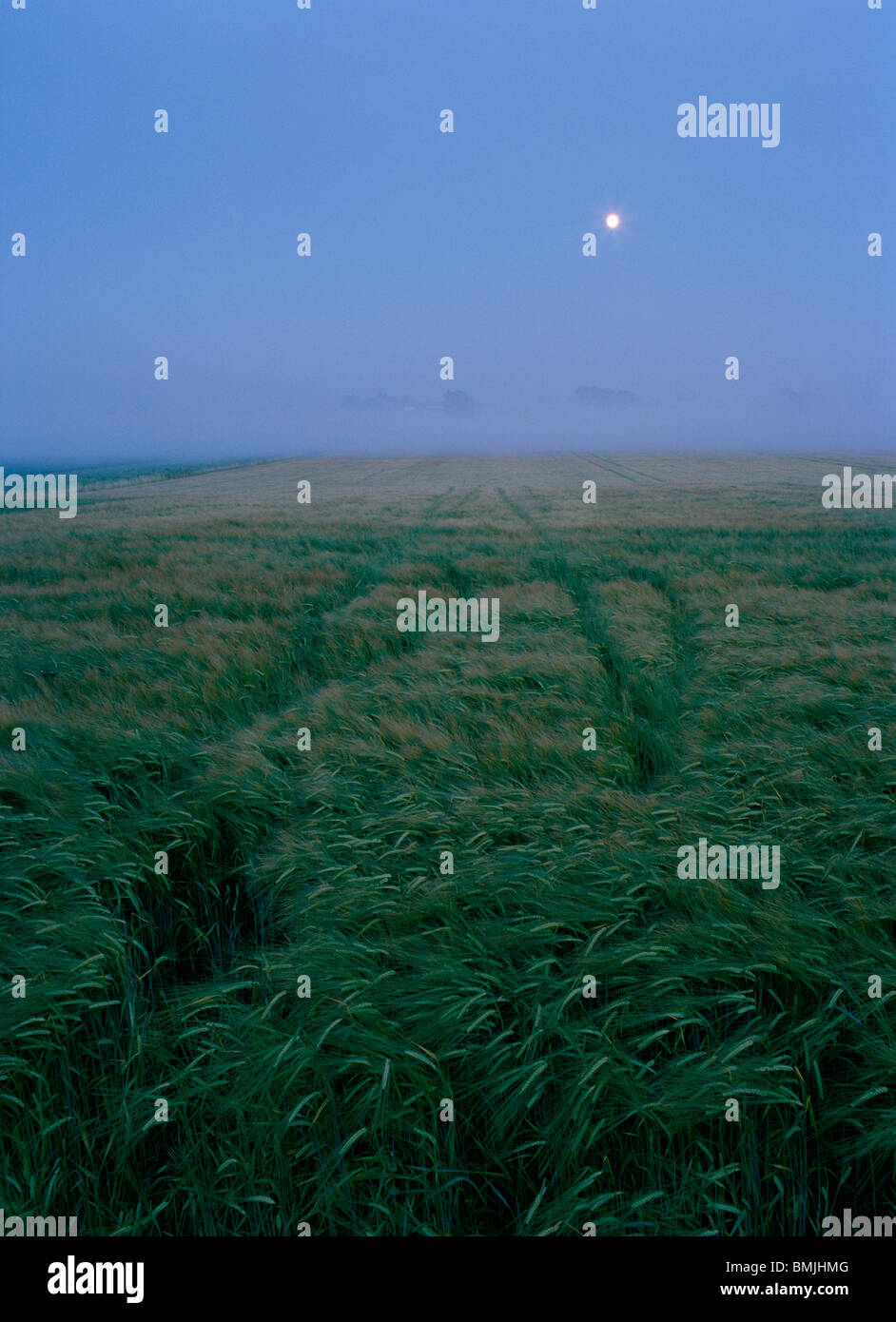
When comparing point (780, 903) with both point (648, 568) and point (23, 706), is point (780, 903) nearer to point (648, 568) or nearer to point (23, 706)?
point (23, 706)

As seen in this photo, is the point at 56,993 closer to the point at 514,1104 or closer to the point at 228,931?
the point at 228,931

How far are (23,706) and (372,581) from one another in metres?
7.28

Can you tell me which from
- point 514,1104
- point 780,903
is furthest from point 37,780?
point 780,903

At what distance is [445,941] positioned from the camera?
3.35m

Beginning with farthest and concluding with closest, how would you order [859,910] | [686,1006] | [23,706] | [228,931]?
1. [23,706]
2. [228,931]
3. [859,910]
4. [686,1006]

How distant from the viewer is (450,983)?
308cm

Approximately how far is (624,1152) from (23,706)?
20.0 feet

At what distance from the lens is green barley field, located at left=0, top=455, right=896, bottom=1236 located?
249cm

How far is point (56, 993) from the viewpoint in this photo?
3012 mm

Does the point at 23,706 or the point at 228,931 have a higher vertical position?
the point at 23,706

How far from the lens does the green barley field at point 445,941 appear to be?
249cm
